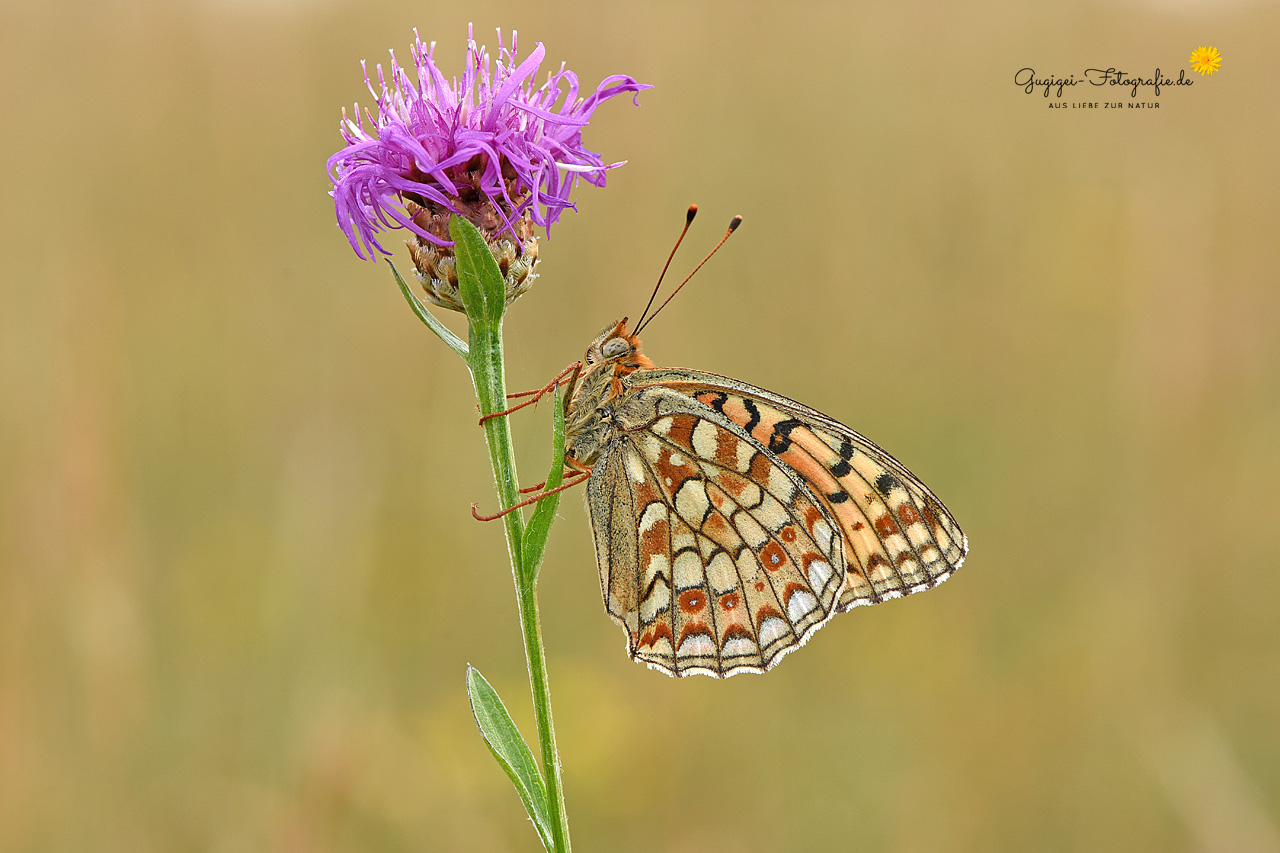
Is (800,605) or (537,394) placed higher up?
(537,394)

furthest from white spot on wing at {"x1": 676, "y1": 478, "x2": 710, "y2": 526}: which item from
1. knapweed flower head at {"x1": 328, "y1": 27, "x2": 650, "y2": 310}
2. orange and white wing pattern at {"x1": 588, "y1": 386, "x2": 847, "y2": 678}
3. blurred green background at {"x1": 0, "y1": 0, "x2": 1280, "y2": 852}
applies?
blurred green background at {"x1": 0, "y1": 0, "x2": 1280, "y2": 852}

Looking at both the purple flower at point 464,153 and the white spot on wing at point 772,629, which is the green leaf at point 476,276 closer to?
the purple flower at point 464,153

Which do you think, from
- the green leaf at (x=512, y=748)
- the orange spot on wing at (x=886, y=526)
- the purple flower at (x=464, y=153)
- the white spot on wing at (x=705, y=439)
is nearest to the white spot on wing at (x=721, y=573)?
the white spot on wing at (x=705, y=439)

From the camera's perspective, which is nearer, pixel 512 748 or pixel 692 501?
pixel 512 748

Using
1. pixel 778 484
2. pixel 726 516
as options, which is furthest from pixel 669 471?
pixel 778 484

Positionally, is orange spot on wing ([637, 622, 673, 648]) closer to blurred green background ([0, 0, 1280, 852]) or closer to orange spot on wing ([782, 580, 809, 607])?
orange spot on wing ([782, 580, 809, 607])

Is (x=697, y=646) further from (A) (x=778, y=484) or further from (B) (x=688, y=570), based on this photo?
(A) (x=778, y=484)

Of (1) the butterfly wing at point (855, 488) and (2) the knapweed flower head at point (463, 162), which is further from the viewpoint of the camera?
(1) the butterfly wing at point (855, 488)
